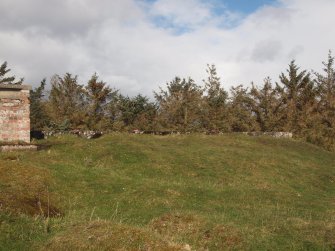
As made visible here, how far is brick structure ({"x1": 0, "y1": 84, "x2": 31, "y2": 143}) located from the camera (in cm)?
2588

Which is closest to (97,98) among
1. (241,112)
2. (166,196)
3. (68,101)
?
(68,101)

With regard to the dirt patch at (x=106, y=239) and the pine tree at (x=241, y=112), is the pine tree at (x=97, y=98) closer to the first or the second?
the pine tree at (x=241, y=112)

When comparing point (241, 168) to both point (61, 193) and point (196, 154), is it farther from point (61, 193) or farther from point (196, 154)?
point (61, 193)

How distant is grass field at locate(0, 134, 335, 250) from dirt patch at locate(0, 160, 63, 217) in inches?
1.8

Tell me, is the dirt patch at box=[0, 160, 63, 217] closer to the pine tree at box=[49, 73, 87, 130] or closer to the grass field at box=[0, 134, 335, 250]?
the grass field at box=[0, 134, 335, 250]

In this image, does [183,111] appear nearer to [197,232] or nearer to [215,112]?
[215,112]

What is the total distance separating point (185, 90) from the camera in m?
52.1

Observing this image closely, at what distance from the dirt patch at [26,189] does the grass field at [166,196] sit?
0.15 ft

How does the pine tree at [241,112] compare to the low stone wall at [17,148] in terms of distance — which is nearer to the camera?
the low stone wall at [17,148]

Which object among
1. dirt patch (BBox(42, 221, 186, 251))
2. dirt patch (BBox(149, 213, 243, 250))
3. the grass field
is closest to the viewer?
dirt patch (BBox(42, 221, 186, 251))

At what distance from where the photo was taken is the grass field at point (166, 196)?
33.3ft

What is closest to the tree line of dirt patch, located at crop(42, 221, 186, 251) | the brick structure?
the brick structure

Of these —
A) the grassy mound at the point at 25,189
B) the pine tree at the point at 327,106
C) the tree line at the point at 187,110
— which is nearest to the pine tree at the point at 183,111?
the tree line at the point at 187,110

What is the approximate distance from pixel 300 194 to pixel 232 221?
26.7 ft
